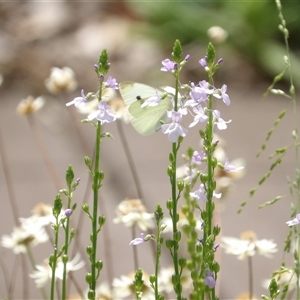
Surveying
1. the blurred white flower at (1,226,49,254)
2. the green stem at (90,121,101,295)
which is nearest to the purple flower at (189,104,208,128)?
the green stem at (90,121,101,295)

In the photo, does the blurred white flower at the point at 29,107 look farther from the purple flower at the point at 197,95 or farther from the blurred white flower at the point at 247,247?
the purple flower at the point at 197,95

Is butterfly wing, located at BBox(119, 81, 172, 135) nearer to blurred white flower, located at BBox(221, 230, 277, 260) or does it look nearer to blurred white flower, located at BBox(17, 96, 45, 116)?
blurred white flower, located at BBox(221, 230, 277, 260)

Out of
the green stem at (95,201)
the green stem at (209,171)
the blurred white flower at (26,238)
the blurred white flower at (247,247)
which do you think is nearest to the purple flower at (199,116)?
the green stem at (209,171)

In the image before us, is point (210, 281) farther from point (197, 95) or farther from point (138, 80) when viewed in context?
point (138, 80)

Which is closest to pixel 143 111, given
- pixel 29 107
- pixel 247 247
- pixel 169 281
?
pixel 247 247

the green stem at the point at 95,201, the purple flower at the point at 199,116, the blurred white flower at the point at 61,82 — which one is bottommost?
the green stem at the point at 95,201

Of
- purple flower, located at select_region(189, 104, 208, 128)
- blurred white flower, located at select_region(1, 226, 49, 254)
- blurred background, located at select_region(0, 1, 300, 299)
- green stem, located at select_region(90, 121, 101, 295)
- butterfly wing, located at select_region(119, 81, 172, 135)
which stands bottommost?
green stem, located at select_region(90, 121, 101, 295)

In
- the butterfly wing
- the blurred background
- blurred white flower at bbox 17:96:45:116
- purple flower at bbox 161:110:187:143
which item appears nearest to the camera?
purple flower at bbox 161:110:187:143
